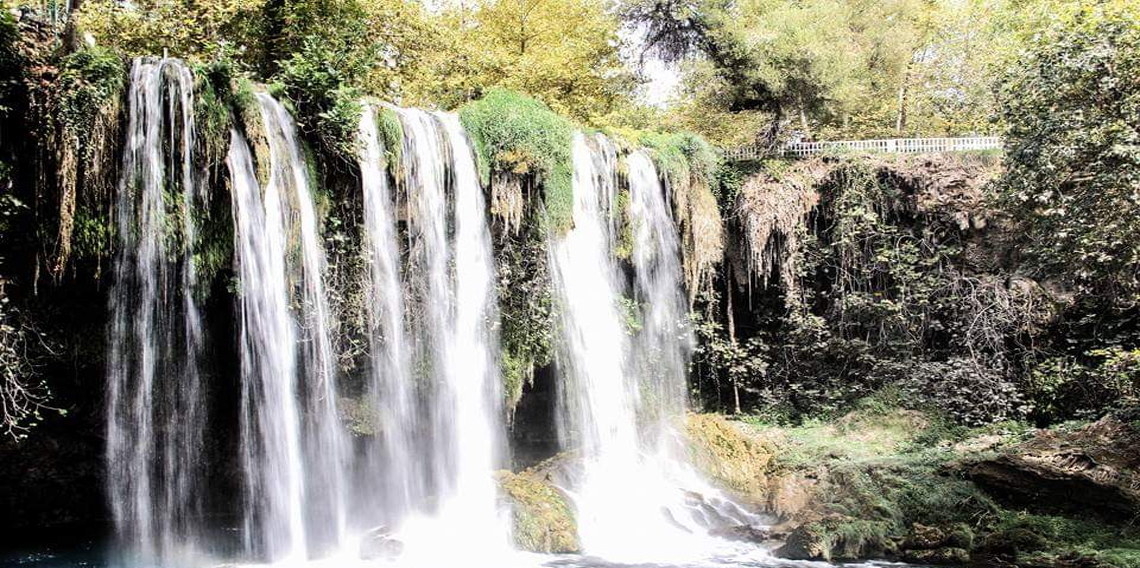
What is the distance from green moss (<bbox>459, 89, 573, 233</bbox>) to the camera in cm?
1325

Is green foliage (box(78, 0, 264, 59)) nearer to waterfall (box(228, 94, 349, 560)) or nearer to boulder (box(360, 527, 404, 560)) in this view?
waterfall (box(228, 94, 349, 560))

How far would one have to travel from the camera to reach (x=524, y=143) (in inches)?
530

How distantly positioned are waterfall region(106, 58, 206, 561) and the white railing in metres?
12.0

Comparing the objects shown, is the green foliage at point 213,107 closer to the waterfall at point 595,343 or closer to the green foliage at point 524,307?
the green foliage at point 524,307

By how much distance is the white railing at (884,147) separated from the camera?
18.3 m

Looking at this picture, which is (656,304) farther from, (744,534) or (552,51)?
(552,51)

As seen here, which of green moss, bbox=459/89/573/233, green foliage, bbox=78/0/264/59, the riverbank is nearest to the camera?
the riverbank

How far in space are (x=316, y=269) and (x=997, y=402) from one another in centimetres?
1252

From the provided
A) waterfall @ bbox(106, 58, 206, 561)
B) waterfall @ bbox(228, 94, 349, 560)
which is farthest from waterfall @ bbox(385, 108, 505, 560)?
waterfall @ bbox(106, 58, 206, 561)

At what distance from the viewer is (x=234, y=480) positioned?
1252 centimetres

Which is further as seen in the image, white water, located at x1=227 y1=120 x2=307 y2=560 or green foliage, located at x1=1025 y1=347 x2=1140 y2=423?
green foliage, located at x1=1025 y1=347 x2=1140 y2=423

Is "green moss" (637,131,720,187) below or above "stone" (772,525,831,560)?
above

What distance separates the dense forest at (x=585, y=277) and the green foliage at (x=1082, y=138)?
0.05 metres

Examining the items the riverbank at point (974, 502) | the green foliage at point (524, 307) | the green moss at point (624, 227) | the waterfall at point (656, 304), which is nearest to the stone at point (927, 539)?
the riverbank at point (974, 502)
